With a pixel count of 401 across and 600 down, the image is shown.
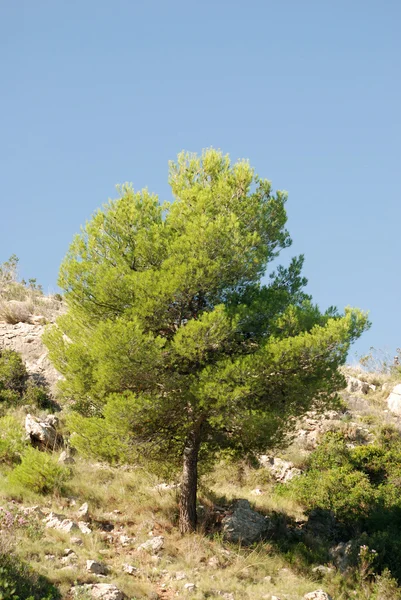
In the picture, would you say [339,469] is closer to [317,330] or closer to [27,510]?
[317,330]

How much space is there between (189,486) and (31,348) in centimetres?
1300

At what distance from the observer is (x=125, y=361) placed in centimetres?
1133

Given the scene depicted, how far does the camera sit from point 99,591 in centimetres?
948

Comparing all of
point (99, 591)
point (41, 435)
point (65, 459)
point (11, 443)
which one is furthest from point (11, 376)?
point (99, 591)

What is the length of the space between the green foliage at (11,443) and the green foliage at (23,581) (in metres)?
6.39

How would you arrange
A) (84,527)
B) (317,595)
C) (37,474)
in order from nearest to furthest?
(317,595) < (84,527) < (37,474)

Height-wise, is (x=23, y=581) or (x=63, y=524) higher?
(x=63, y=524)

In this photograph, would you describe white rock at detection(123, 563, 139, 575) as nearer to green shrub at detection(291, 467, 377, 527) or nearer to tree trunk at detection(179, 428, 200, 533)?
tree trunk at detection(179, 428, 200, 533)

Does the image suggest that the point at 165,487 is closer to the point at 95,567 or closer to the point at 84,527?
the point at 84,527

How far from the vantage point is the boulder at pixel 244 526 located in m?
13.1

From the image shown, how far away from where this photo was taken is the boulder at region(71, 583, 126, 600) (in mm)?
9148

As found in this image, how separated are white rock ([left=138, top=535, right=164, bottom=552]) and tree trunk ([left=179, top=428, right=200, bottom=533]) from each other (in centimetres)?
98

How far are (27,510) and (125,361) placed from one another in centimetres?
424

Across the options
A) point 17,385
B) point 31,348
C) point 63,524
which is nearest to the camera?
point 63,524
